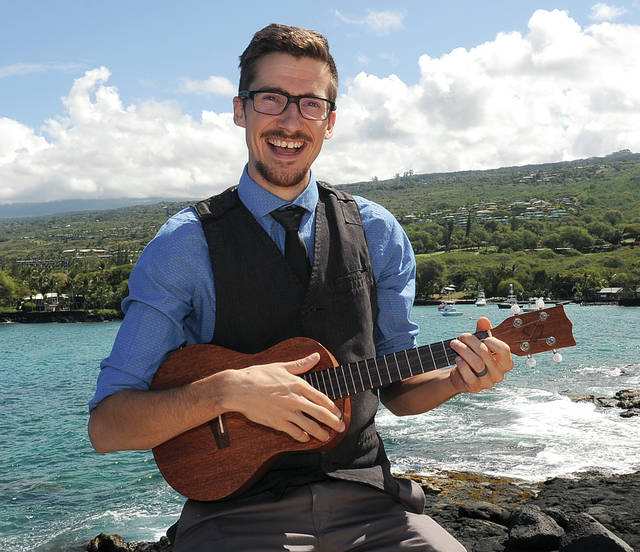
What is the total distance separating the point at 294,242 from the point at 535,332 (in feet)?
3.60

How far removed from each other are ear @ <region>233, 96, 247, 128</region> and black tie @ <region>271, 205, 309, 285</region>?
0.46m

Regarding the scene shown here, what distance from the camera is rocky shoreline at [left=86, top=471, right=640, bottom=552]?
8.97m

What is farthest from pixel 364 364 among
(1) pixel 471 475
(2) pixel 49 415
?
(2) pixel 49 415

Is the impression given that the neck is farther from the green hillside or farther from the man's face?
the green hillside

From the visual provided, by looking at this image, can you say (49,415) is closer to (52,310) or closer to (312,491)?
(312,491)

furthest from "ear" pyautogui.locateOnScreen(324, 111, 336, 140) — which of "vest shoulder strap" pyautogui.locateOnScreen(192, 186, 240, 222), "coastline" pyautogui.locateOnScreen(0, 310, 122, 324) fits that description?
"coastline" pyautogui.locateOnScreen(0, 310, 122, 324)

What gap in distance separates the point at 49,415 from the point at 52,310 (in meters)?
98.7

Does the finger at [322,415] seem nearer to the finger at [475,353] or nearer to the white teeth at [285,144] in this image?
the finger at [475,353]

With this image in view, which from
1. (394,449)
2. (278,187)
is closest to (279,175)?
(278,187)

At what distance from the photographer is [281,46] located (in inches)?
111

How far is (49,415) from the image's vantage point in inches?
1448

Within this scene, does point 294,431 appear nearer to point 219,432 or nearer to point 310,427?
point 310,427

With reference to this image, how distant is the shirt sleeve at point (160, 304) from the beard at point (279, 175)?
385 millimetres

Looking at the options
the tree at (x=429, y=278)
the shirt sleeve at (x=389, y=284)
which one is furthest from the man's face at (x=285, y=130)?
the tree at (x=429, y=278)
